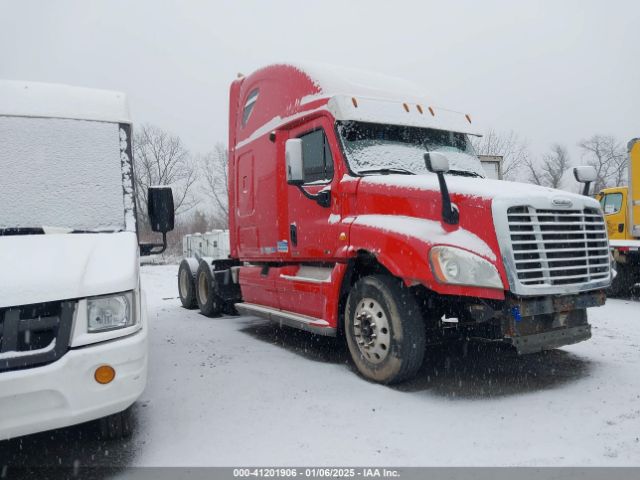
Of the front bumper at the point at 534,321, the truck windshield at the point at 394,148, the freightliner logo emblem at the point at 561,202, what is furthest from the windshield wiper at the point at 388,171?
the front bumper at the point at 534,321

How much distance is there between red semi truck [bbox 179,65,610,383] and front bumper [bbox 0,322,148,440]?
2.26 metres

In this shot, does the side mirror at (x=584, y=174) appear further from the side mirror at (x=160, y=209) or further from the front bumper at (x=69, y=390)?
the front bumper at (x=69, y=390)

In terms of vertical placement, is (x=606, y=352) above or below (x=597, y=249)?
below

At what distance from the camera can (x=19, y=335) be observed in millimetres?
2879

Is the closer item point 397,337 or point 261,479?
point 261,479

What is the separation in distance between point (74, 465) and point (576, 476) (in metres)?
3.01

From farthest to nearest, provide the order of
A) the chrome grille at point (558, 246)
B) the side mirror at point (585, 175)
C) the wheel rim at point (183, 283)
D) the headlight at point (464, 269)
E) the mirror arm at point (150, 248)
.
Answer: the wheel rim at point (183, 283)
the side mirror at point (585, 175)
the mirror arm at point (150, 248)
the chrome grille at point (558, 246)
the headlight at point (464, 269)

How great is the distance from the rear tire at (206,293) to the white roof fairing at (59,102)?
444cm

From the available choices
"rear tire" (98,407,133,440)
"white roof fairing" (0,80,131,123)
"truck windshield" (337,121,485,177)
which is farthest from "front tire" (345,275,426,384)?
"white roof fairing" (0,80,131,123)

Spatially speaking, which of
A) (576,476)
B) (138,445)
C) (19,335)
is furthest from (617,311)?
(19,335)

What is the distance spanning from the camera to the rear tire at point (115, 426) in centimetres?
352

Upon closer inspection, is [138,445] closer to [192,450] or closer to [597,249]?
[192,450]

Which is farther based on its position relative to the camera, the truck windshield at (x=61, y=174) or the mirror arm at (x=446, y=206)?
the mirror arm at (x=446, y=206)

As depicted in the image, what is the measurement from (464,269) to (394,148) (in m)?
1.95
